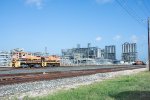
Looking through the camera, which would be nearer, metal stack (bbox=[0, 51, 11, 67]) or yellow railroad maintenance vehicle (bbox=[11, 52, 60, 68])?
yellow railroad maintenance vehicle (bbox=[11, 52, 60, 68])

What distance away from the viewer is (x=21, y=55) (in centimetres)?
4797

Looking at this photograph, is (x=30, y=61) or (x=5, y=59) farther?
(x=5, y=59)

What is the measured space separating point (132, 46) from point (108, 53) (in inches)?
1021

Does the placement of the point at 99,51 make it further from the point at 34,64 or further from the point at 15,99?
the point at 15,99

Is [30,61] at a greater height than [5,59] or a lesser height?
lesser

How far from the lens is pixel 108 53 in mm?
176875

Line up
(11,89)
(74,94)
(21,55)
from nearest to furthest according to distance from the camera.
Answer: (74,94) < (11,89) < (21,55)

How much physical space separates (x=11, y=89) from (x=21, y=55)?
32.0 metres

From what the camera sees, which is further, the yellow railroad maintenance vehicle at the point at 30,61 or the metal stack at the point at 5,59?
the metal stack at the point at 5,59

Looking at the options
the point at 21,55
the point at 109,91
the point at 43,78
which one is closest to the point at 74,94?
the point at 109,91

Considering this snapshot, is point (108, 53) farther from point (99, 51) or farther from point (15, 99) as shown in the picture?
point (15, 99)

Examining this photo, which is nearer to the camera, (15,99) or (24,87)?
(15,99)

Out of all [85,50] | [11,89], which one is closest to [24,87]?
[11,89]

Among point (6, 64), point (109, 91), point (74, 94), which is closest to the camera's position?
point (74, 94)
